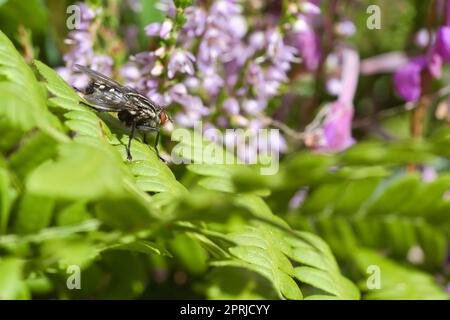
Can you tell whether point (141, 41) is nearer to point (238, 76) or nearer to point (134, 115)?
point (238, 76)

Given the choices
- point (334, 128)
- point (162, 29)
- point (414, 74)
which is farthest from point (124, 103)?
point (414, 74)

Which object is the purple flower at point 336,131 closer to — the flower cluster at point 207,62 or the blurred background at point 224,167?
the blurred background at point 224,167

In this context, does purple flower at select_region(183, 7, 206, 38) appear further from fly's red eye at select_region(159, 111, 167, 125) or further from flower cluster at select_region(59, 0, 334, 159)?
fly's red eye at select_region(159, 111, 167, 125)

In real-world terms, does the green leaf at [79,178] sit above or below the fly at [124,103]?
below

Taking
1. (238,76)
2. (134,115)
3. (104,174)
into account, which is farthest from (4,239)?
(238,76)

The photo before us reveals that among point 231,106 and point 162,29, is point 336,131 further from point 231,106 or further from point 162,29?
point 162,29

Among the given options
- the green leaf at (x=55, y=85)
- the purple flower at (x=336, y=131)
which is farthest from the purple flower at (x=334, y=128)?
the green leaf at (x=55, y=85)
